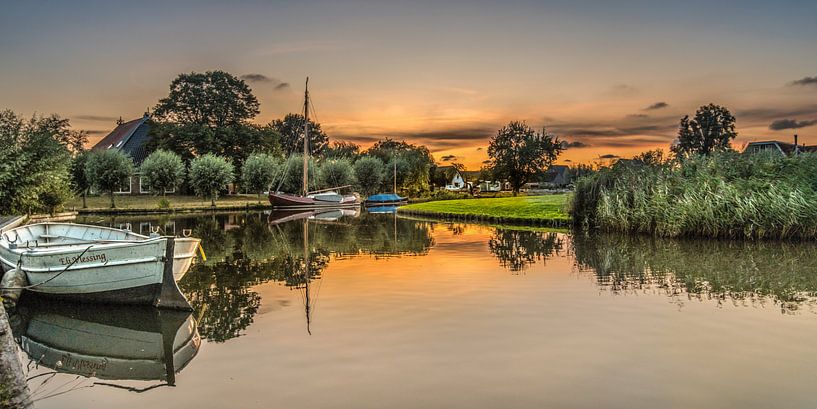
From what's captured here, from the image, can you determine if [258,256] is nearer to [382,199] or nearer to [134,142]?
[382,199]

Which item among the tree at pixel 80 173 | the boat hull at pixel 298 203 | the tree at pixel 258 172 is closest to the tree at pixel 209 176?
the boat hull at pixel 298 203

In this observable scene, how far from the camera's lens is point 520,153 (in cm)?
8131

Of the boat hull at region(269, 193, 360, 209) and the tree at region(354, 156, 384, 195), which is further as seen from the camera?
the tree at region(354, 156, 384, 195)

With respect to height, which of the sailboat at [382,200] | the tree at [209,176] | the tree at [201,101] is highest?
the tree at [201,101]

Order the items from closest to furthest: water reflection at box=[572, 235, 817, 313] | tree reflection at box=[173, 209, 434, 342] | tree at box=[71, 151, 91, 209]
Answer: tree reflection at box=[173, 209, 434, 342]
water reflection at box=[572, 235, 817, 313]
tree at box=[71, 151, 91, 209]

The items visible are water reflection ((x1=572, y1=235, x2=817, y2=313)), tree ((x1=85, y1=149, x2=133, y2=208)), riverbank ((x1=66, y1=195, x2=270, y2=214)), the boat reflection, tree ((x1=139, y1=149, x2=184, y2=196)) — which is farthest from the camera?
tree ((x1=139, y1=149, x2=184, y2=196))

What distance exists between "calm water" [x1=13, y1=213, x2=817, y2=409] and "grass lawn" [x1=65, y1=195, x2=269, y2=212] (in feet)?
125

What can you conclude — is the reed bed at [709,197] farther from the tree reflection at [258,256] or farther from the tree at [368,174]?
the tree at [368,174]

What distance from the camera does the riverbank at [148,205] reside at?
4934 cm

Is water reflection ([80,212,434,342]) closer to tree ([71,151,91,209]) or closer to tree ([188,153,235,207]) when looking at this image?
tree ([71,151,91,209])

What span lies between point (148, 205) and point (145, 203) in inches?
80.3

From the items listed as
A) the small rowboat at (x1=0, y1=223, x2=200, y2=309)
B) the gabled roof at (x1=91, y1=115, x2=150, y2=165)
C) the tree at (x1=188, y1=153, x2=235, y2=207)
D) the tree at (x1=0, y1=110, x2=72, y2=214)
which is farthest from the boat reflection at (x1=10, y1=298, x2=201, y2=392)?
the gabled roof at (x1=91, y1=115, x2=150, y2=165)

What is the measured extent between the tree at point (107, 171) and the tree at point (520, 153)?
156 feet

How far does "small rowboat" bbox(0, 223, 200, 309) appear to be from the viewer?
1213 cm
